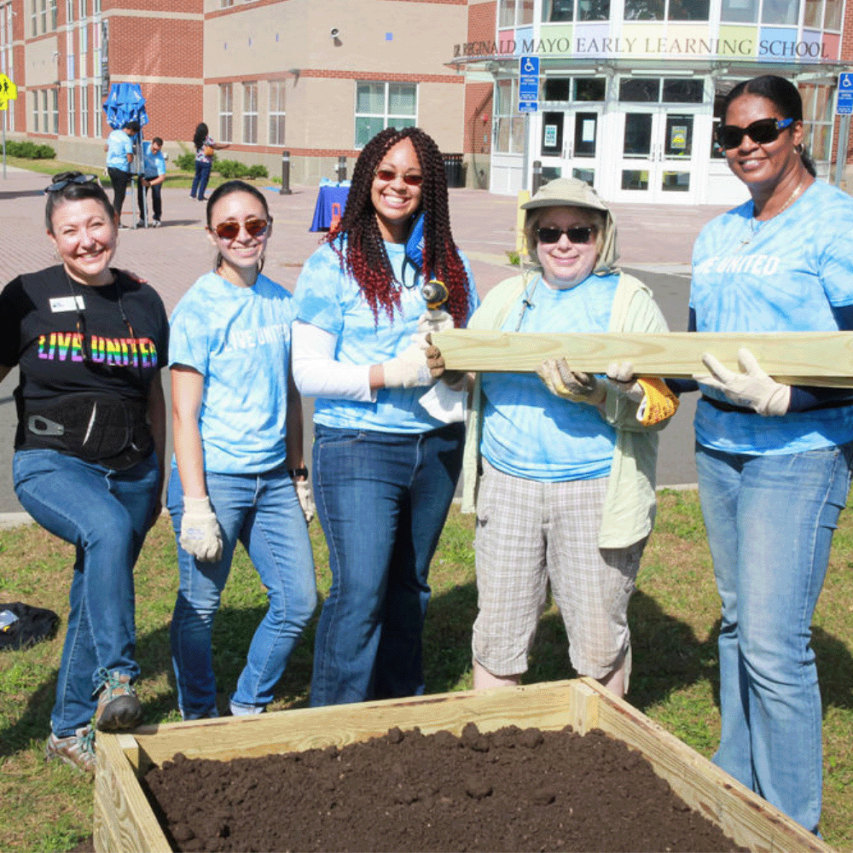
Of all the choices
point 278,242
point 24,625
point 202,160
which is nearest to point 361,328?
point 24,625

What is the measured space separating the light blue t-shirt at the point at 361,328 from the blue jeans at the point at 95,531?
76 cm

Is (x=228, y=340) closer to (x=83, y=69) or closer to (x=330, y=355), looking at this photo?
(x=330, y=355)

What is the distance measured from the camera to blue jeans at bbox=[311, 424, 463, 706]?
3777mm

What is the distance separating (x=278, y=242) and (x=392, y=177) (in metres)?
17.7

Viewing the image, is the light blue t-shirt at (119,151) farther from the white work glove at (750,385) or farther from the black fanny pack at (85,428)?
the white work glove at (750,385)

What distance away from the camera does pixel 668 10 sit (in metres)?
35.7

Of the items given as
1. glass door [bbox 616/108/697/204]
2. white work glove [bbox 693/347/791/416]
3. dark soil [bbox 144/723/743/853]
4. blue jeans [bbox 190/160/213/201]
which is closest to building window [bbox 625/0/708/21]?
glass door [bbox 616/108/697/204]

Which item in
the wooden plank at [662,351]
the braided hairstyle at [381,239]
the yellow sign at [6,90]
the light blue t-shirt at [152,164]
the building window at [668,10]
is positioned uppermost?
the building window at [668,10]

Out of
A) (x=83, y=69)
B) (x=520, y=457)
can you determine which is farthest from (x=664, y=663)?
(x=83, y=69)

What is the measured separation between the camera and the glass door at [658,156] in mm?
36594

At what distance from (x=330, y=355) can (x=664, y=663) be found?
242 cm

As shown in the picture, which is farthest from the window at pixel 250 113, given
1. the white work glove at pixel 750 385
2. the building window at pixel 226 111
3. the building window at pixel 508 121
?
the white work glove at pixel 750 385

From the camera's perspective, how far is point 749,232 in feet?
11.4

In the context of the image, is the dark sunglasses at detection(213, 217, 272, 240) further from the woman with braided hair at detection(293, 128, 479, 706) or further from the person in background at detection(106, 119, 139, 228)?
the person in background at detection(106, 119, 139, 228)
